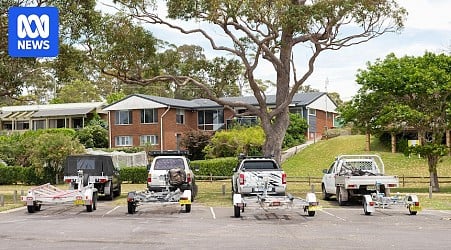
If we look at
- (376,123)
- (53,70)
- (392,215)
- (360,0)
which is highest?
(360,0)

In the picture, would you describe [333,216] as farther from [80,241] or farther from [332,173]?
[80,241]

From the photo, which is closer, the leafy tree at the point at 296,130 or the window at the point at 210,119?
the leafy tree at the point at 296,130

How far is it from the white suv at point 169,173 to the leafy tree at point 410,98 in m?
10.8

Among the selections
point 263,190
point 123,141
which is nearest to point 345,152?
point 123,141

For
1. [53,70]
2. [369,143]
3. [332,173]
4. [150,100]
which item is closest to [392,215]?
[332,173]

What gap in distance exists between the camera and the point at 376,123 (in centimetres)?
3158

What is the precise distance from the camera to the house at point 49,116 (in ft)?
225

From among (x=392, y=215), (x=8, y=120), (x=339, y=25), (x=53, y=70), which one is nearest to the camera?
(x=392, y=215)

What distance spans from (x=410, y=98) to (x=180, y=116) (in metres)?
32.9

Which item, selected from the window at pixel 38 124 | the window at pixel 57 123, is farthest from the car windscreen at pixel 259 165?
the window at pixel 38 124

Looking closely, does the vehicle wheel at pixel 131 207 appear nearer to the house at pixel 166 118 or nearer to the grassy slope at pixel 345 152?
the grassy slope at pixel 345 152

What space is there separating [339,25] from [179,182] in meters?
9.98

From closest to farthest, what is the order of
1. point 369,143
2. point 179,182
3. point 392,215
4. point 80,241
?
1. point 80,241
2. point 392,215
3. point 179,182
4. point 369,143

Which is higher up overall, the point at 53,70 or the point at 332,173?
the point at 53,70
